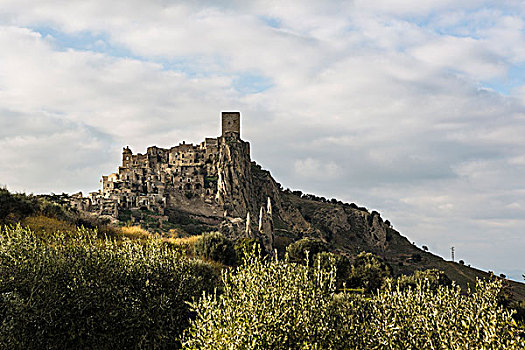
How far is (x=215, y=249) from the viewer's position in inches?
2201

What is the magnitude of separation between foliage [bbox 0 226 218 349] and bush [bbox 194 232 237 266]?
23.2m

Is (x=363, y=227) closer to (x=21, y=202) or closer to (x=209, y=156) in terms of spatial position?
(x=209, y=156)

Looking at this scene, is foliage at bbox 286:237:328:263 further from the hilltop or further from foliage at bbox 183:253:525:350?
foliage at bbox 183:253:525:350

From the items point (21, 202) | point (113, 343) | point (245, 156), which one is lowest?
point (113, 343)

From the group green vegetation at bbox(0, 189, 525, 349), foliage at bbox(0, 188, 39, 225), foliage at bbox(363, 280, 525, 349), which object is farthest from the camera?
foliage at bbox(0, 188, 39, 225)

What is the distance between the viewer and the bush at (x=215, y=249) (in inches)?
2188

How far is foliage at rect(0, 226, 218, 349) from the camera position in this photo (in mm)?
25594

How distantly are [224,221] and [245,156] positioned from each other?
36166 millimetres

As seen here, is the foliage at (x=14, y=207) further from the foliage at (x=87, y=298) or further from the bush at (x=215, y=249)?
the bush at (x=215, y=249)

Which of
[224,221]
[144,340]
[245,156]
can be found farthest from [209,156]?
[144,340]

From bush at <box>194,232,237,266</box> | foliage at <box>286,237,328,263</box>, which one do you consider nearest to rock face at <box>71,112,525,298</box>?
foliage at <box>286,237,328,263</box>

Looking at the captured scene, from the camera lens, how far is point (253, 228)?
13388 centimetres

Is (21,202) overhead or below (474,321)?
overhead

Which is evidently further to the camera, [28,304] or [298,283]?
[28,304]
